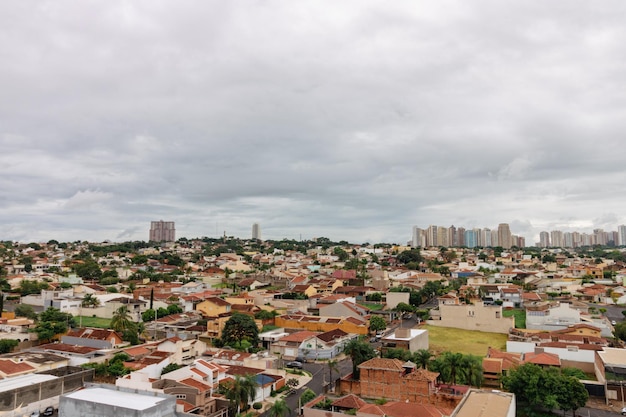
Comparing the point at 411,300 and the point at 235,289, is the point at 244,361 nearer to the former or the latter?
the point at 411,300

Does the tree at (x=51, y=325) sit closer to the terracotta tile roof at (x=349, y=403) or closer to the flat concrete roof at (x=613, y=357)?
the terracotta tile roof at (x=349, y=403)

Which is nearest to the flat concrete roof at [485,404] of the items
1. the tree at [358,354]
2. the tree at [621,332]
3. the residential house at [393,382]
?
the residential house at [393,382]

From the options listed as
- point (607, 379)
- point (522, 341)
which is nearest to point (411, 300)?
point (522, 341)

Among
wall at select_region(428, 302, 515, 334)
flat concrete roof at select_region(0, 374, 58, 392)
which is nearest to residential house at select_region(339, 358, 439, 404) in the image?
flat concrete roof at select_region(0, 374, 58, 392)

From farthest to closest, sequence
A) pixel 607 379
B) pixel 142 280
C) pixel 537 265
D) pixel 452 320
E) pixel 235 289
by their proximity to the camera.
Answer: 1. pixel 537 265
2. pixel 142 280
3. pixel 235 289
4. pixel 452 320
5. pixel 607 379

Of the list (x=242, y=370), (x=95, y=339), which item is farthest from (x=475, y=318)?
(x=95, y=339)

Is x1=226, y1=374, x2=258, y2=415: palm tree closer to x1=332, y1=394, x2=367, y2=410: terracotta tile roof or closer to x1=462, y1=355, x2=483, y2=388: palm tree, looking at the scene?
x1=332, y1=394, x2=367, y2=410: terracotta tile roof
